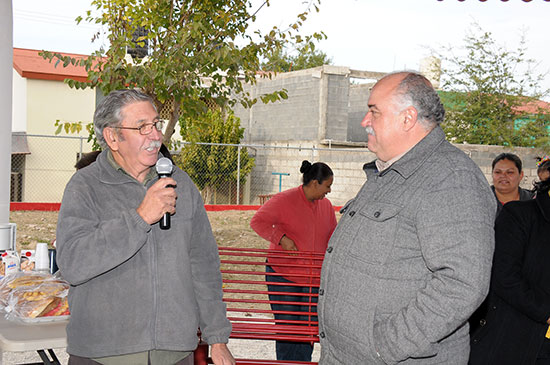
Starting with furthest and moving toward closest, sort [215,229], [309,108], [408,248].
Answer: [309,108] → [215,229] → [408,248]

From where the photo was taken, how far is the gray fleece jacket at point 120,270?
2258 mm

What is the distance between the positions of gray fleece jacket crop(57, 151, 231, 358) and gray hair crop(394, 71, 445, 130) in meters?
1.05

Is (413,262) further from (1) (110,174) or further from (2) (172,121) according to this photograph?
(2) (172,121)

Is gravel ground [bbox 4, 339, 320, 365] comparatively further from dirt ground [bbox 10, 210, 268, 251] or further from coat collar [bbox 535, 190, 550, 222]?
dirt ground [bbox 10, 210, 268, 251]

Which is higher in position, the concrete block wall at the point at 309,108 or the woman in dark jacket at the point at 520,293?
the concrete block wall at the point at 309,108

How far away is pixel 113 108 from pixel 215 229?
11490 millimetres

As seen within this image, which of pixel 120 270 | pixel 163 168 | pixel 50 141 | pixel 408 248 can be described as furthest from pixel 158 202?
pixel 50 141

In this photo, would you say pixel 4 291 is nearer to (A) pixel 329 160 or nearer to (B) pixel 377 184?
(B) pixel 377 184

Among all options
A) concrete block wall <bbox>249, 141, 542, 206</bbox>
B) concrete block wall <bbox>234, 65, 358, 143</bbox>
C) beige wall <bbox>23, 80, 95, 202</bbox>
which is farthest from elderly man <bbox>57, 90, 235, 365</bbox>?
concrete block wall <bbox>234, 65, 358, 143</bbox>

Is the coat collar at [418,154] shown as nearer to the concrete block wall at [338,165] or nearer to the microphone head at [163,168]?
the microphone head at [163,168]

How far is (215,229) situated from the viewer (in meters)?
13.9

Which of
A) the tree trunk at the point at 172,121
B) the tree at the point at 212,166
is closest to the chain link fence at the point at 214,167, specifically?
the tree at the point at 212,166

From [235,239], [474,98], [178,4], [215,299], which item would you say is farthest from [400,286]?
[474,98]

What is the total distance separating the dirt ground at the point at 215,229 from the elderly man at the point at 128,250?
29.8 ft
